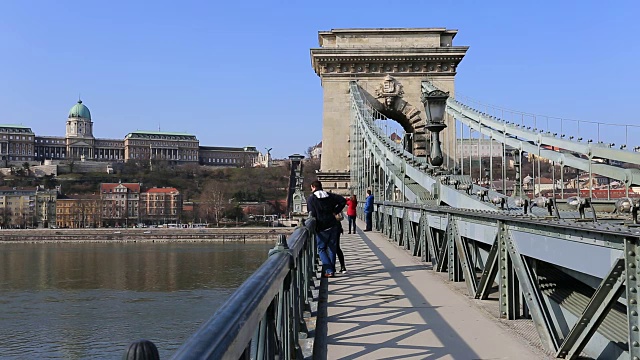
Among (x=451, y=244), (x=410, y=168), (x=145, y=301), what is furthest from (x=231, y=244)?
(x=451, y=244)

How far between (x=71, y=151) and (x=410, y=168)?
424 ft

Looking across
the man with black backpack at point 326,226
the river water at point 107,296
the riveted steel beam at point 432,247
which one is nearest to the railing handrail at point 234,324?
the man with black backpack at point 326,226

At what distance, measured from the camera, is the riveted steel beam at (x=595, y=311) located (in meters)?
2.83

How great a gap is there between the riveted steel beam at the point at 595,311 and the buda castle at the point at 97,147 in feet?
420

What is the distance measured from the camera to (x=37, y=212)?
86.8 metres

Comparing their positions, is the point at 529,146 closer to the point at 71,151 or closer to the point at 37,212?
the point at 37,212

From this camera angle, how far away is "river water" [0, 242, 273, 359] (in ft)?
71.7

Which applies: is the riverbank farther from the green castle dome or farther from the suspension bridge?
the green castle dome

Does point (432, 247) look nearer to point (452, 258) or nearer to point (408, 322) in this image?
point (452, 258)

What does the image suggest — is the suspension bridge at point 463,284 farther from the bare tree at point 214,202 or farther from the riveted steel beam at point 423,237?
the bare tree at point 214,202

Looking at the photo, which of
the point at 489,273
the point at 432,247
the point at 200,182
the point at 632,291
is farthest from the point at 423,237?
the point at 200,182

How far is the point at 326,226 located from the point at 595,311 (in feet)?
13.6

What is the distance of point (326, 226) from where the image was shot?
705 centimetres

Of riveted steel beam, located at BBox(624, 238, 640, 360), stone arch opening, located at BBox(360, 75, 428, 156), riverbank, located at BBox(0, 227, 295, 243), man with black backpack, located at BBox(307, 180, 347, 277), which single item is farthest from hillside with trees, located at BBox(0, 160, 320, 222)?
riveted steel beam, located at BBox(624, 238, 640, 360)
